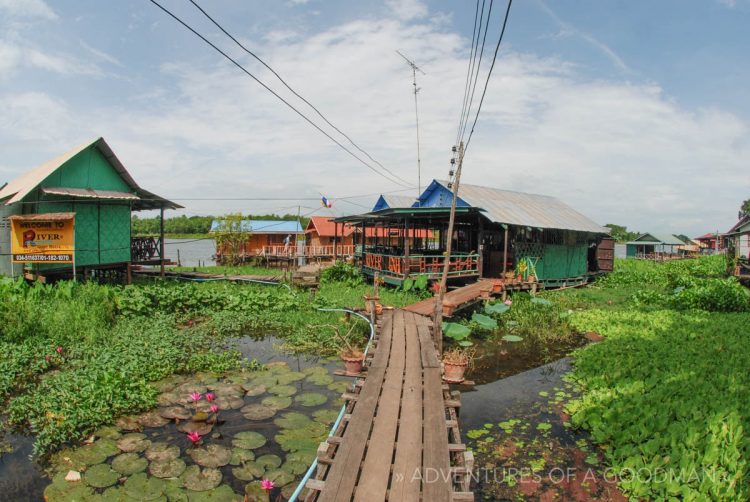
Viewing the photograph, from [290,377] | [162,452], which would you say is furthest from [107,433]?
[290,377]

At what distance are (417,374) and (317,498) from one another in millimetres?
3264

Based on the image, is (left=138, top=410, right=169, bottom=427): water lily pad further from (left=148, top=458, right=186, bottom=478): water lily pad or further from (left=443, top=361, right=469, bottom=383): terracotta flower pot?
(left=443, top=361, right=469, bottom=383): terracotta flower pot

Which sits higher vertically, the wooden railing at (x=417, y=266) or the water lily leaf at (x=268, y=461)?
the wooden railing at (x=417, y=266)

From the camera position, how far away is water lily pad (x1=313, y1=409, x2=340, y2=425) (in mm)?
7191

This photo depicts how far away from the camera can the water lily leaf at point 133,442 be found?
19.9 feet

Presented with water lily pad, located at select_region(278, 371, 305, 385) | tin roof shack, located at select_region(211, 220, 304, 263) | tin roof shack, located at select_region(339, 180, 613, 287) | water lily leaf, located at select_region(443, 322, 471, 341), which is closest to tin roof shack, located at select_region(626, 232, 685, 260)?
tin roof shack, located at select_region(339, 180, 613, 287)

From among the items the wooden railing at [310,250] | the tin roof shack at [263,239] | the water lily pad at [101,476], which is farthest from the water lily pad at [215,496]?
the wooden railing at [310,250]

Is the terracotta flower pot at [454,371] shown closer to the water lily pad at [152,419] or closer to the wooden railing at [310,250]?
the water lily pad at [152,419]

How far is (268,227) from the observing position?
120 feet

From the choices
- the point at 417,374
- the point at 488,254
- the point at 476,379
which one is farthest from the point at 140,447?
the point at 488,254

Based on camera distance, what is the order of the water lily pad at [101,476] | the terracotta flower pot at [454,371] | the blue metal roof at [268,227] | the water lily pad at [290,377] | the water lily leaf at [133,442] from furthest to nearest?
→ the blue metal roof at [268,227]
the water lily pad at [290,377]
the terracotta flower pot at [454,371]
the water lily leaf at [133,442]
the water lily pad at [101,476]

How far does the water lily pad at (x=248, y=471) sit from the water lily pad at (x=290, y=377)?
2855 mm

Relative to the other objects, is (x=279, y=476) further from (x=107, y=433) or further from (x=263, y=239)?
(x=263, y=239)

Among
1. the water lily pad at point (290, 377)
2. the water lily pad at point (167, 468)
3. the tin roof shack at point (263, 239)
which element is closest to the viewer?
the water lily pad at point (167, 468)
